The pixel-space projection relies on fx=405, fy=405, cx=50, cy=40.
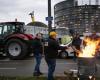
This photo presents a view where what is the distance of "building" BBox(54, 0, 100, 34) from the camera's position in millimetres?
51800

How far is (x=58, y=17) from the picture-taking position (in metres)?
60.6

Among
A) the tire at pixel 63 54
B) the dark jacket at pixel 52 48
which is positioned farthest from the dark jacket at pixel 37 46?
the tire at pixel 63 54

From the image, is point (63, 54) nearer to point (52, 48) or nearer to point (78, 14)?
point (52, 48)

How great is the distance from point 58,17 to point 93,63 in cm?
4729

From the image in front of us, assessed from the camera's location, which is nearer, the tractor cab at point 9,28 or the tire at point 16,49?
Result: the tire at point 16,49

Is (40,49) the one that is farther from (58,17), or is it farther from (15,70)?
(58,17)

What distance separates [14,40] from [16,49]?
2.28 feet

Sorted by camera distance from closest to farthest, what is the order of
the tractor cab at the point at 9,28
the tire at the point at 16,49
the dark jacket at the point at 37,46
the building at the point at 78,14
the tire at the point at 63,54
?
the dark jacket at the point at 37,46 → the tire at the point at 16,49 → the tractor cab at the point at 9,28 → the tire at the point at 63,54 → the building at the point at 78,14

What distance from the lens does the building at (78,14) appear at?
170 feet

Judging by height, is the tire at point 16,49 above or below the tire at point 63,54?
above

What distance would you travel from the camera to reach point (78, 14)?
5594 cm

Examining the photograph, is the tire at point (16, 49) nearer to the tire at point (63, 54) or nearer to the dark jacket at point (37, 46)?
the tire at point (63, 54)

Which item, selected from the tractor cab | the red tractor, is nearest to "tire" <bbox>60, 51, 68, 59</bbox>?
the red tractor

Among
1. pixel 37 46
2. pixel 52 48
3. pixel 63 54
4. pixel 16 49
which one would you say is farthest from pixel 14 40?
pixel 52 48
